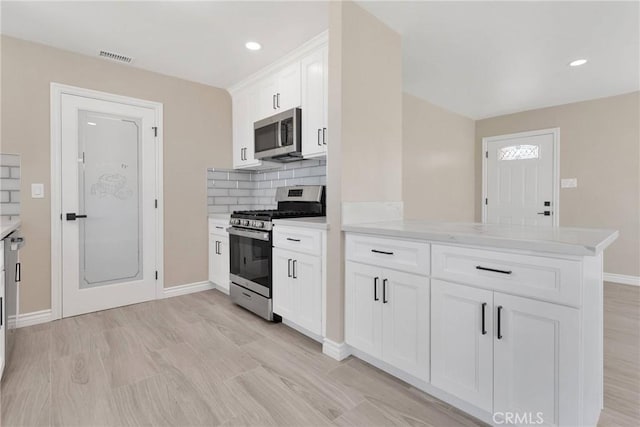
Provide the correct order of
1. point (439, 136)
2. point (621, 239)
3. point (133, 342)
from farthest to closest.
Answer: point (439, 136) < point (621, 239) < point (133, 342)

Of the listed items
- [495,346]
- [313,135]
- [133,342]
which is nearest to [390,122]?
[313,135]

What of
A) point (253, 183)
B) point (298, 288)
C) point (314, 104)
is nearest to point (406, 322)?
point (298, 288)

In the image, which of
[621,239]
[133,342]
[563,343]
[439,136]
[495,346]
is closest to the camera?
[563,343]

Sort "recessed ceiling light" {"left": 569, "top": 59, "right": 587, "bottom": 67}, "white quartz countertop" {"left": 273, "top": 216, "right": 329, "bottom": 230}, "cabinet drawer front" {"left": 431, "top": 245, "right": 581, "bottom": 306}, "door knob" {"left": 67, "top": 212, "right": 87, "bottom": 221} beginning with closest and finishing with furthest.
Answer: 1. "cabinet drawer front" {"left": 431, "top": 245, "right": 581, "bottom": 306}
2. "white quartz countertop" {"left": 273, "top": 216, "right": 329, "bottom": 230}
3. "door knob" {"left": 67, "top": 212, "right": 87, "bottom": 221}
4. "recessed ceiling light" {"left": 569, "top": 59, "right": 587, "bottom": 67}

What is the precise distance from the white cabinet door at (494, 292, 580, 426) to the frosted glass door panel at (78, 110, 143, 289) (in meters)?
3.15

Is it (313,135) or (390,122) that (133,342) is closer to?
(313,135)

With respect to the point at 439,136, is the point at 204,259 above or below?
below

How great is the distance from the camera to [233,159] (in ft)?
12.5


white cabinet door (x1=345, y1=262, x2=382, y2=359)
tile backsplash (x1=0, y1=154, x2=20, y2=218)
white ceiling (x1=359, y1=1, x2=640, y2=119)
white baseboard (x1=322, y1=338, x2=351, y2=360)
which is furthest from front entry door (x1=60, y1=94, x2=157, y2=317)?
white ceiling (x1=359, y1=1, x2=640, y2=119)

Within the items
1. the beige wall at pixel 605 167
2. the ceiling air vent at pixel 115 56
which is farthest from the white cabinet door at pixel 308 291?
the beige wall at pixel 605 167

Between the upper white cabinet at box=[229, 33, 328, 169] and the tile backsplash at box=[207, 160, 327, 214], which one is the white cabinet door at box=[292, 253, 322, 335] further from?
the tile backsplash at box=[207, 160, 327, 214]

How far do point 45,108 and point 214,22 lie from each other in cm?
164

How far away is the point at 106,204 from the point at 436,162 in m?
4.02

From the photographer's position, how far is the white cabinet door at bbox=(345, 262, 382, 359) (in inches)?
73.6
